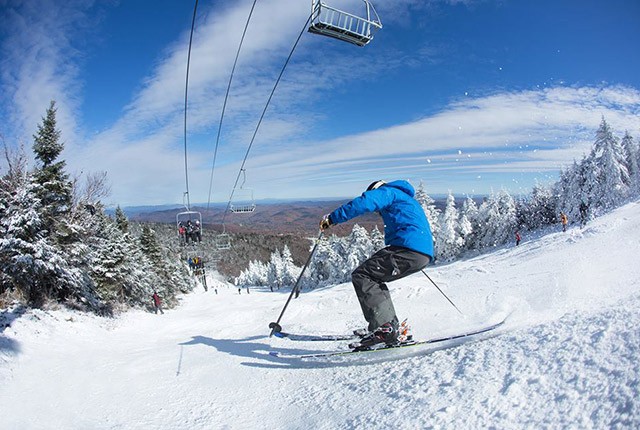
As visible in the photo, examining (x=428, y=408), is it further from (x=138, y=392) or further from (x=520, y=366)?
(x=138, y=392)

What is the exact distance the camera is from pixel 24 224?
15008 mm

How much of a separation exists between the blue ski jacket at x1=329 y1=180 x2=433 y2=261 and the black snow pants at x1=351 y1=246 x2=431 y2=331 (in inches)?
5.4

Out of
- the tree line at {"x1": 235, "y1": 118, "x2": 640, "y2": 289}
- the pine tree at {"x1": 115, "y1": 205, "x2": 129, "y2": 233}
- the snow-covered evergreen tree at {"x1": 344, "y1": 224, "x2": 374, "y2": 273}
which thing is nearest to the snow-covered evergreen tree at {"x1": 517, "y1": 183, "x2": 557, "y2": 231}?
the tree line at {"x1": 235, "y1": 118, "x2": 640, "y2": 289}

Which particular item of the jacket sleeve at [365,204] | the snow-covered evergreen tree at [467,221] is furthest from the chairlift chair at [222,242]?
the snow-covered evergreen tree at [467,221]

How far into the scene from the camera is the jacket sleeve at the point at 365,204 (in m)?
4.43

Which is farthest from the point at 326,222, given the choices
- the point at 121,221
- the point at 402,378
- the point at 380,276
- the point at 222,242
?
the point at 121,221

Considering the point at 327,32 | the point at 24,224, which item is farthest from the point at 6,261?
the point at 327,32

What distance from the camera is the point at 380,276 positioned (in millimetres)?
4793

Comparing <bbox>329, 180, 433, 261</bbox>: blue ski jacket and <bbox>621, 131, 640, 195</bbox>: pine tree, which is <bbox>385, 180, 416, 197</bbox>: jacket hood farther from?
<bbox>621, 131, 640, 195</bbox>: pine tree

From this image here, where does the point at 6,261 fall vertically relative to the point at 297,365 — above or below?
above

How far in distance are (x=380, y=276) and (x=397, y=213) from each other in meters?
0.92

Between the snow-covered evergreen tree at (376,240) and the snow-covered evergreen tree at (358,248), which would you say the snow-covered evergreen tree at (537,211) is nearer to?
the snow-covered evergreen tree at (376,240)

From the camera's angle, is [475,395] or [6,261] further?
[6,261]

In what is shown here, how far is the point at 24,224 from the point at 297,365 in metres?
16.0
